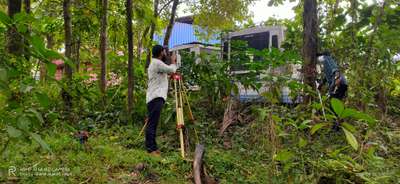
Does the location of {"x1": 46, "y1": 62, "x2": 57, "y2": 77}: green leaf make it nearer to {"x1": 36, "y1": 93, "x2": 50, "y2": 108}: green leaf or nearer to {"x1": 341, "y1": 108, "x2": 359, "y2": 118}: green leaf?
{"x1": 36, "y1": 93, "x2": 50, "y2": 108}: green leaf

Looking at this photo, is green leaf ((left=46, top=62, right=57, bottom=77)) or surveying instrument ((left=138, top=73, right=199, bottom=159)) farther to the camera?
surveying instrument ((left=138, top=73, right=199, bottom=159))

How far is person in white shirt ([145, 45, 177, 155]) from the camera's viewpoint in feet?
15.0

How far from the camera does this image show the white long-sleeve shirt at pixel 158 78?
4.68m

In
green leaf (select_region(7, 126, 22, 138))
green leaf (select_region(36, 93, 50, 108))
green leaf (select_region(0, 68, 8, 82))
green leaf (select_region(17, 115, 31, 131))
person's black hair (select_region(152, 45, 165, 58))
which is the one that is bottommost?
green leaf (select_region(7, 126, 22, 138))

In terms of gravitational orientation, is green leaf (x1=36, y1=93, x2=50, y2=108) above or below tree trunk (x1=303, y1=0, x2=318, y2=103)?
below

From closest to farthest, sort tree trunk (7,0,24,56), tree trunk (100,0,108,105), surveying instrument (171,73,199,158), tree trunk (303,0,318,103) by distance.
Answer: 1. tree trunk (7,0,24,56)
2. surveying instrument (171,73,199,158)
3. tree trunk (303,0,318,103)
4. tree trunk (100,0,108,105)

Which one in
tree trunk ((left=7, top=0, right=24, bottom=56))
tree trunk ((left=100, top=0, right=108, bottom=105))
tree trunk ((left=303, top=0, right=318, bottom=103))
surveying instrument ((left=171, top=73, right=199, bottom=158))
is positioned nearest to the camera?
tree trunk ((left=7, top=0, right=24, bottom=56))

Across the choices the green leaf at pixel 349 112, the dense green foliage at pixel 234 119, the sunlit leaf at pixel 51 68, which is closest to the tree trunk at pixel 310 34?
the dense green foliage at pixel 234 119

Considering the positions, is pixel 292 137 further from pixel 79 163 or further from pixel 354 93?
pixel 79 163

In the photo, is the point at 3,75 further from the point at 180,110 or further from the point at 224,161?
the point at 180,110

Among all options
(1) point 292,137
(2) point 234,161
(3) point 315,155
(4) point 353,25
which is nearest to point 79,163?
(2) point 234,161

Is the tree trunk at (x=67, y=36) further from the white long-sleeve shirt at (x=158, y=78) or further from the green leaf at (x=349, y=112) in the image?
the green leaf at (x=349, y=112)

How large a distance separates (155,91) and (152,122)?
0.40m

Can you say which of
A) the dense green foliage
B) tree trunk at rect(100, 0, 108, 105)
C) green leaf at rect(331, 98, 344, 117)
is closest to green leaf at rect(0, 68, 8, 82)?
the dense green foliage
